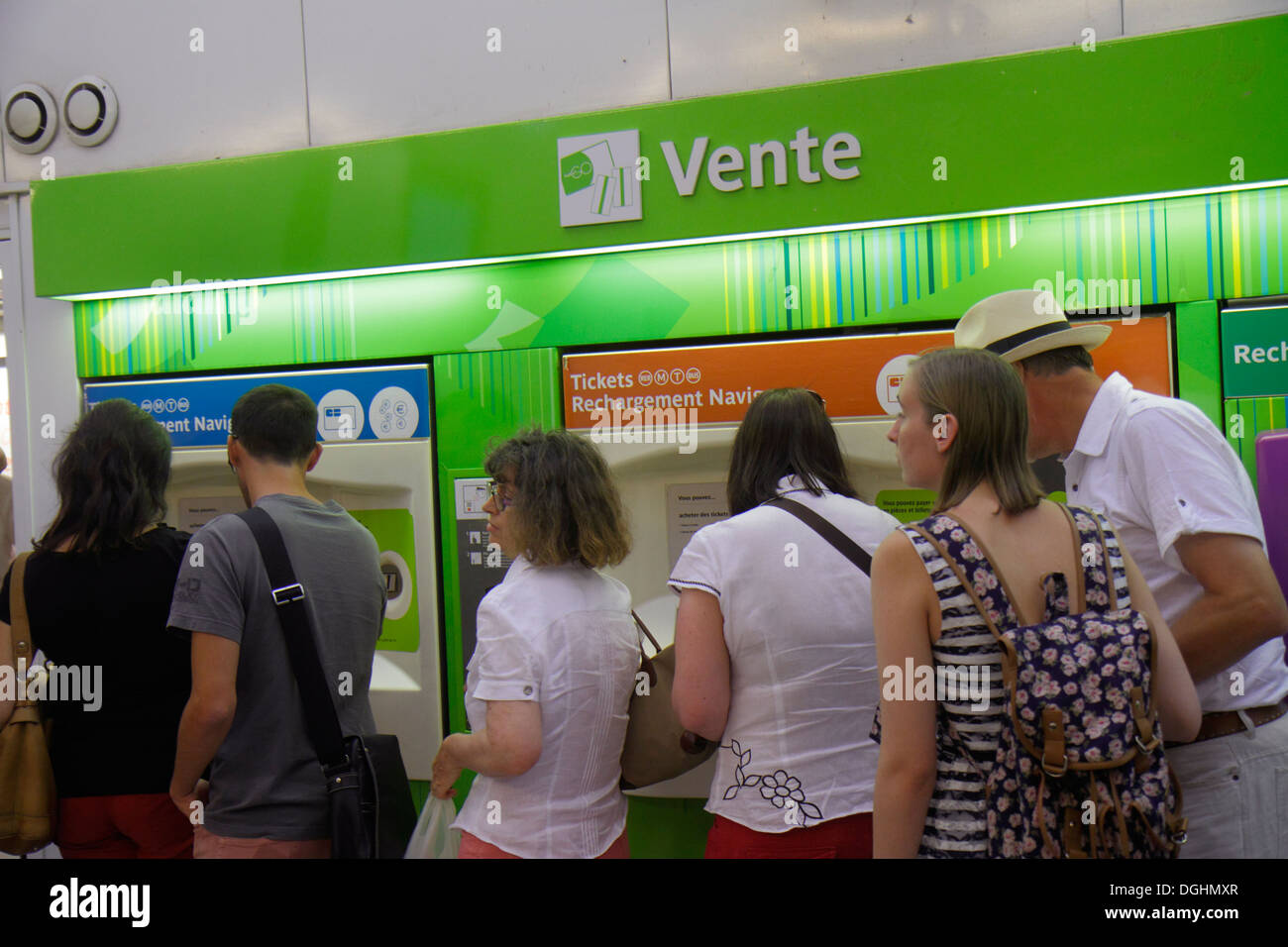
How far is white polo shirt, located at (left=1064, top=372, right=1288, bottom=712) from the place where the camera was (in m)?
1.79

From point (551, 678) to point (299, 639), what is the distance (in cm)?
57

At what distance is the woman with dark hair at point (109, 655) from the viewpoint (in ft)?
7.38

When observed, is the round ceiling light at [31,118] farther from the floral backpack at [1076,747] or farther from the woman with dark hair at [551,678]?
the floral backpack at [1076,747]

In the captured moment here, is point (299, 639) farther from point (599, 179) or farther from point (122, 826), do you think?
point (599, 179)

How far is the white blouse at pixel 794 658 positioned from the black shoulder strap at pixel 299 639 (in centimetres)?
78

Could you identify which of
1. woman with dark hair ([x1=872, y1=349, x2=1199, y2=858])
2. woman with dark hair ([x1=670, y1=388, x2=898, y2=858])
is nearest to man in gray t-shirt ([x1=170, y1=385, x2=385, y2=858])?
woman with dark hair ([x1=670, y1=388, x2=898, y2=858])

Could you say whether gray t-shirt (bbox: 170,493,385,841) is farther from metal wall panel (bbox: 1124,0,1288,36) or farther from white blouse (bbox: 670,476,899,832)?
metal wall panel (bbox: 1124,0,1288,36)

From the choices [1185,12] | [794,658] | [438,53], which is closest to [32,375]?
[438,53]

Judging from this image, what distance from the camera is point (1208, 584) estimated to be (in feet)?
5.85

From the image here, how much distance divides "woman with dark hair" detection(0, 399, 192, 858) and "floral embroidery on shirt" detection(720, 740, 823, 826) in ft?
3.96

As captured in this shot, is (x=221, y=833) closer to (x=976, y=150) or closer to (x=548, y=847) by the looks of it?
(x=548, y=847)

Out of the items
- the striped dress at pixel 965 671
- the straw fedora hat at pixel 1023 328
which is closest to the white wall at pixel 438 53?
the straw fedora hat at pixel 1023 328

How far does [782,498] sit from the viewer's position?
2037 millimetres
